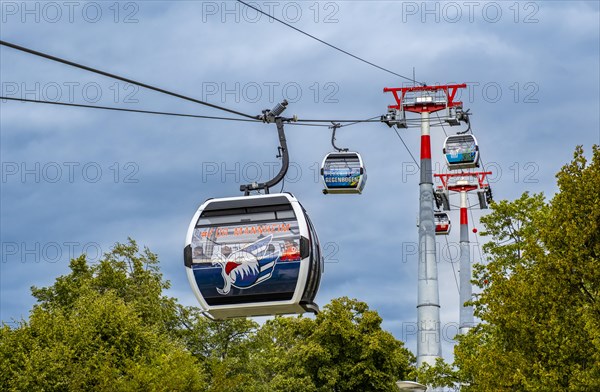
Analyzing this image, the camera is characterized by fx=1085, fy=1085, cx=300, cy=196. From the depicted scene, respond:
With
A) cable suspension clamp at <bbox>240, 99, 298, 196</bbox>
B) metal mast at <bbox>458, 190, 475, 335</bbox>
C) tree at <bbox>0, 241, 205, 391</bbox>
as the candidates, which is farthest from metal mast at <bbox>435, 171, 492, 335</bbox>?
cable suspension clamp at <bbox>240, 99, 298, 196</bbox>

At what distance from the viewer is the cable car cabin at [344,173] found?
35.3 metres

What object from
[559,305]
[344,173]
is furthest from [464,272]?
[559,305]

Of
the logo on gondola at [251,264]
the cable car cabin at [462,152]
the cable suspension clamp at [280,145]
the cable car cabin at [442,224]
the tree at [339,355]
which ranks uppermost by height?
the cable car cabin at [462,152]

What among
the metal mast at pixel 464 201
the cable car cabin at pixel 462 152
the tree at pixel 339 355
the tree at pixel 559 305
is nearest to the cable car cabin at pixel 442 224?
the metal mast at pixel 464 201

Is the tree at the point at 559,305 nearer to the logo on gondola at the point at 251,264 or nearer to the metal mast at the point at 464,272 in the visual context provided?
the logo on gondola at the point at 251,264

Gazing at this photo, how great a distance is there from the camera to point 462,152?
6391cm

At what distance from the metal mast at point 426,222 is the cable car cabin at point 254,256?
68.5 feet

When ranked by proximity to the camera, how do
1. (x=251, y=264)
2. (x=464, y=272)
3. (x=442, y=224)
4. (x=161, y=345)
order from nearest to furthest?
(x=251, y=264)
(x=161, y=345)
(x=464, y=272)
(x=442, y=224)

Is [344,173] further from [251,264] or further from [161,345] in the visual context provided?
[161,345]

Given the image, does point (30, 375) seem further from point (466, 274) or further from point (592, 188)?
point (466, 274)

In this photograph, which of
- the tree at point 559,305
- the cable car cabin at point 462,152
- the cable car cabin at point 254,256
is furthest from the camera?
the cable car cabin at point 462,152

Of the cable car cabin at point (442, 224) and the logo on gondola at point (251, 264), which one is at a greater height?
the cable car cabin at point (442, 224)

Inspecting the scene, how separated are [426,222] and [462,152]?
38.7ft

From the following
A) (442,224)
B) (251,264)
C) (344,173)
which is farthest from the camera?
(442,224)
